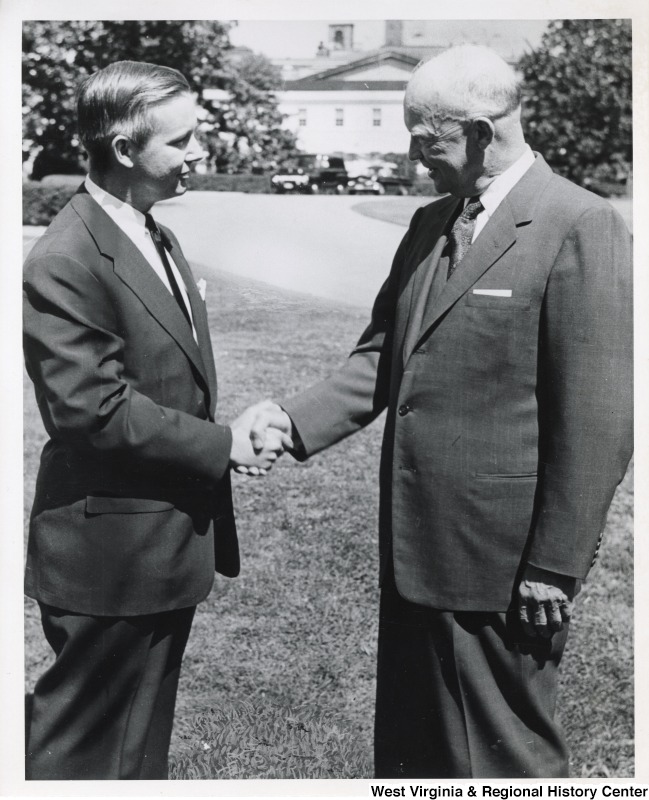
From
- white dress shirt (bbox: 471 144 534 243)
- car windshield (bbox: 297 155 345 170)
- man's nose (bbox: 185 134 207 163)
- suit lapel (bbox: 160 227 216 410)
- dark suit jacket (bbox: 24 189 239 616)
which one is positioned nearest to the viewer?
dark suit jacket (bbox: 24 189 239 616)

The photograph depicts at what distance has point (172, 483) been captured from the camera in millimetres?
3105

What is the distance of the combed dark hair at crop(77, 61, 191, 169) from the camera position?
2.96m

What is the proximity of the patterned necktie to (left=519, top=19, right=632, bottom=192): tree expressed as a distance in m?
1.09

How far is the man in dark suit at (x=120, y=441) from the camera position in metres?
2.88

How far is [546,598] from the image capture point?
287 centimetres

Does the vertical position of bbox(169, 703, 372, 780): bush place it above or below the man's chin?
below

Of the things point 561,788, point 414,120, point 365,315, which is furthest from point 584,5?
point 561,788

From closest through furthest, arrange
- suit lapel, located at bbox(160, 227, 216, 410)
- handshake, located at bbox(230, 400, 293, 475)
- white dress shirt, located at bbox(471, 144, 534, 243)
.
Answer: white dress shirt, located at bbox(471, 144, 534, 243)
suit lapel, located at bbox(160, 227, 216, 410)
handshake, located at bbox(230, 400, 293, 475)

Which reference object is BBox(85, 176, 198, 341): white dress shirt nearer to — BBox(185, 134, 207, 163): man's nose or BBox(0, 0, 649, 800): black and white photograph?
BBox(0, 0, 649, 800): black and white photograph

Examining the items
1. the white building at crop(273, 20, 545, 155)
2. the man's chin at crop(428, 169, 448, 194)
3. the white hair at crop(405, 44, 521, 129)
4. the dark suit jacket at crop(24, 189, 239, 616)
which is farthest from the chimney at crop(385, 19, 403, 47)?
the dark suit jacket at crop(24, 189, 239, 616)

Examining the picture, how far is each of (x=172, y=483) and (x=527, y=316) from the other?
1.32m

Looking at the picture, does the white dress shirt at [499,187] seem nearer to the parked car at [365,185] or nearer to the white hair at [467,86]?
the white hair at [467,86]

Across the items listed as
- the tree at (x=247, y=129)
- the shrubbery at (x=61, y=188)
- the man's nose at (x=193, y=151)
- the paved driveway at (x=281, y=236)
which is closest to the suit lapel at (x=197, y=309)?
the man's nose at (x=193, y=151)

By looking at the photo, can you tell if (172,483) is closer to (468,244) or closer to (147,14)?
(468,244)
